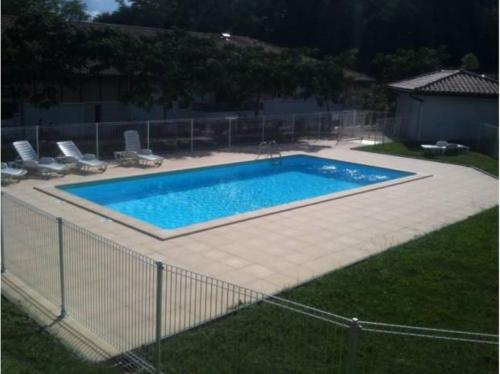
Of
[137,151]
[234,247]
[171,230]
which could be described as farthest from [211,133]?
[234,247]

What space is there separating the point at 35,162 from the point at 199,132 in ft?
24.3

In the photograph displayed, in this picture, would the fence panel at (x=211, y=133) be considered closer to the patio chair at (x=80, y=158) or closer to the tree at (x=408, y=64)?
the patio chair at (x=80, y=158)

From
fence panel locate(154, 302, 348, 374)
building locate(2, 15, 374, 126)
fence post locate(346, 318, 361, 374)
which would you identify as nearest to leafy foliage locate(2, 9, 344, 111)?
building locate(2, 15, 374, 126)

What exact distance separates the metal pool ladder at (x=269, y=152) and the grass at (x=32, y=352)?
583 inches

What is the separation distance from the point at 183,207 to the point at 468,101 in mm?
17543

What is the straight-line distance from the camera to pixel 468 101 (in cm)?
2683

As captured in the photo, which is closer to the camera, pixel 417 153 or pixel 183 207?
pixel 183 207

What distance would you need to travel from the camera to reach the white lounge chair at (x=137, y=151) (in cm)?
1873

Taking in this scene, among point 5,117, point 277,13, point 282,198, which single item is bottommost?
point 282,198

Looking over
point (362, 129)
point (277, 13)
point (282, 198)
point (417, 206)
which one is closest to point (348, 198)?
point (417, 206)

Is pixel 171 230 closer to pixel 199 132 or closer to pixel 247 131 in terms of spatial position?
pixel 199 132

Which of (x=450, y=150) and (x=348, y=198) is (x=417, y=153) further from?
(x=348, y=198)

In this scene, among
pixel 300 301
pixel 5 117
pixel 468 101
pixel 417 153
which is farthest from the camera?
pixel 468 101

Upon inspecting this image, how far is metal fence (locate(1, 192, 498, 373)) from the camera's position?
571 centimetres
